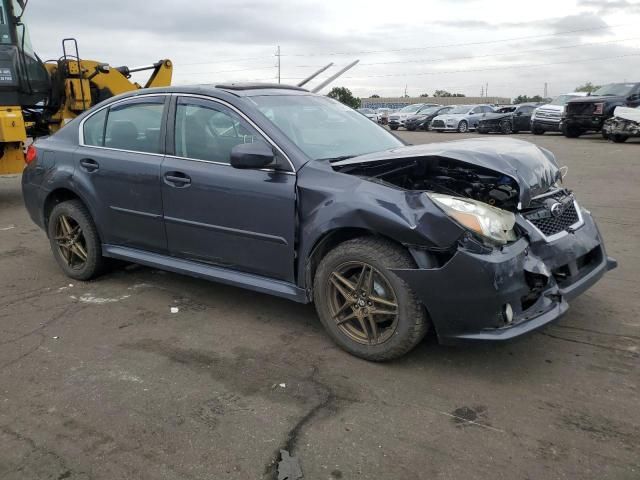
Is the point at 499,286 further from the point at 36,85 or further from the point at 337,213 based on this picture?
the point at 36,85

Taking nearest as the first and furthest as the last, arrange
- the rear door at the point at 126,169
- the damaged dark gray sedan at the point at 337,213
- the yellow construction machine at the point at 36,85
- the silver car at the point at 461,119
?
1. the damaged dark gray sedan at the point at 337,213
2. the rear door at the point at 126,169
3. the yellow construction machine at the point at 36,85
4. the silver car at the point at 461,119

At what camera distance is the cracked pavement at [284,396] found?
2584 millimetres

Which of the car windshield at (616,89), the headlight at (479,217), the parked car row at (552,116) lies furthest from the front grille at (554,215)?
the car windshield at (616,89)

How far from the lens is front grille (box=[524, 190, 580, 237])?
3.51 m

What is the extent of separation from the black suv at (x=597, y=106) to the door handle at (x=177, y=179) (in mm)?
17381

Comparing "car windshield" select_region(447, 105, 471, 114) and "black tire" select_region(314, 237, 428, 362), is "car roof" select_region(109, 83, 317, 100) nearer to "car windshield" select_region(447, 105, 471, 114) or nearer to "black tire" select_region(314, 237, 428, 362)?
"black tire" select_region(314, 237, 428, 362)

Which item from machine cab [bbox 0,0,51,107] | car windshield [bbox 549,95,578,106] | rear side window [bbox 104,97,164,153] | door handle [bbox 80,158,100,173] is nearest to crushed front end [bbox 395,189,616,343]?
rear side window [bbox 104,97,164,153]

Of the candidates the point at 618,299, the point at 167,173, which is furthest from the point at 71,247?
the point at 618,299

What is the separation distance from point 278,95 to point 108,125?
5.12 feet

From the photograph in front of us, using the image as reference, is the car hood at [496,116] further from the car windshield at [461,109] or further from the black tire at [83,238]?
the black tire at [83,238]

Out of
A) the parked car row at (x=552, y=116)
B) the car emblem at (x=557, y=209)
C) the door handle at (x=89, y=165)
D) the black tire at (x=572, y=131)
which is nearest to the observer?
the car emblem at (x=557, y=209)

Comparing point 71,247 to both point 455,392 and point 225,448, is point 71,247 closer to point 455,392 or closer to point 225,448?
point 225,448

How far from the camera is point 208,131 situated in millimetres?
4152

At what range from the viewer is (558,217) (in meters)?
3.67
